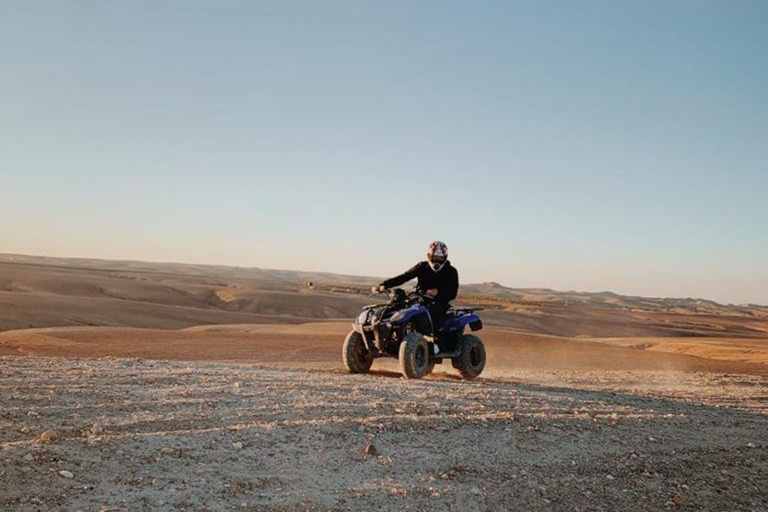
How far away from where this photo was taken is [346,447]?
682cm

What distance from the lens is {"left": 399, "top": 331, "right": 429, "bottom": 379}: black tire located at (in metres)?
11.7

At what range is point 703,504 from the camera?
673 centimetres

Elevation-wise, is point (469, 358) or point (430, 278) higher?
point (430, 278)

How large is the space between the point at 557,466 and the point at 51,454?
467 cm

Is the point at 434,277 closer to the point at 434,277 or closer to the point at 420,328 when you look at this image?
the point at 434,277

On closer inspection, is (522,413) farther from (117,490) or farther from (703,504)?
(117,490)

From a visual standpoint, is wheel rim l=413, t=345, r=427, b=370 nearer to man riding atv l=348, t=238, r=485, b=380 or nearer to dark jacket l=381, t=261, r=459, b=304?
man riding atv l=348, t=238, r=485, b=380

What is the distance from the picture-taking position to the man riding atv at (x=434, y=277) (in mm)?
12492

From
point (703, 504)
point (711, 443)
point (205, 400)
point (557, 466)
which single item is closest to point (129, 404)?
point (205, 400)


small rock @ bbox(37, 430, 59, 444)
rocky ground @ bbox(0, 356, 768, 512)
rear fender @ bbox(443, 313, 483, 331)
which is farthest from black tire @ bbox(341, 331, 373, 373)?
small rock @ bbox(37, 430, 59, 444)

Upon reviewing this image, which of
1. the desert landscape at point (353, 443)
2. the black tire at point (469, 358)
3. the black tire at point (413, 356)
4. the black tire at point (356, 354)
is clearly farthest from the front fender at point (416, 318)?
the desert landscape at point (353, 443)

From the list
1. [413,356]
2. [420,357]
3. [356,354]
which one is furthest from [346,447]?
[356,354]

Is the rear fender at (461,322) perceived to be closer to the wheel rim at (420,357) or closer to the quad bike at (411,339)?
the quad bike at (411,339)

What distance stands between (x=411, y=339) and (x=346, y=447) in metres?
5.10
